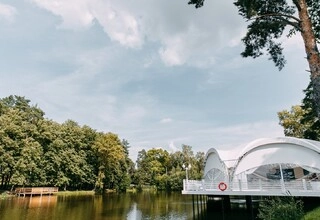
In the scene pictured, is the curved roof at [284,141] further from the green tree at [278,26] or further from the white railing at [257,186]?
the green tree at [278,26]

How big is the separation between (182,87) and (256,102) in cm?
742

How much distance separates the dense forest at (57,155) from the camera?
32844 millimetres

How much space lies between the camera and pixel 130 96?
29125 millimetres

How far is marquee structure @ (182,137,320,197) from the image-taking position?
13281mm

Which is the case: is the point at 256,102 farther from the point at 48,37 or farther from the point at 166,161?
the point at 166,161

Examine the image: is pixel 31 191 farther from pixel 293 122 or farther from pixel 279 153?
pixel 293 122

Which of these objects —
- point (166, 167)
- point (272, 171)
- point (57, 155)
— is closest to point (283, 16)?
point (272, 171)

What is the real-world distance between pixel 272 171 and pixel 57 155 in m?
32.4

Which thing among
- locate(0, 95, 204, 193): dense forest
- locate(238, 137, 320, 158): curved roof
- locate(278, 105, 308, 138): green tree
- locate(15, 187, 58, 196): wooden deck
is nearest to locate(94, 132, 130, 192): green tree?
locate(0, 95, 204, 193): dense forest

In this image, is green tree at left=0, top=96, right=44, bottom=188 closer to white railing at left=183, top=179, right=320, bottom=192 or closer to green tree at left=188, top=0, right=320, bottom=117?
white railing at left=183, top=179, right=320, bottom=192

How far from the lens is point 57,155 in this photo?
39312 mm

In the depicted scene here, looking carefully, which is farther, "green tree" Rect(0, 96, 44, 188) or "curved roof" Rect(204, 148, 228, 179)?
"green tree" Rect(0, 96, 44, 188)

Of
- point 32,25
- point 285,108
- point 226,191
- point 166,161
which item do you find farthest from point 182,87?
point 166,161

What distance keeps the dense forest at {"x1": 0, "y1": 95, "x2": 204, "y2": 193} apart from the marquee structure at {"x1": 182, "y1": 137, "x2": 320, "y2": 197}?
36.3ft
